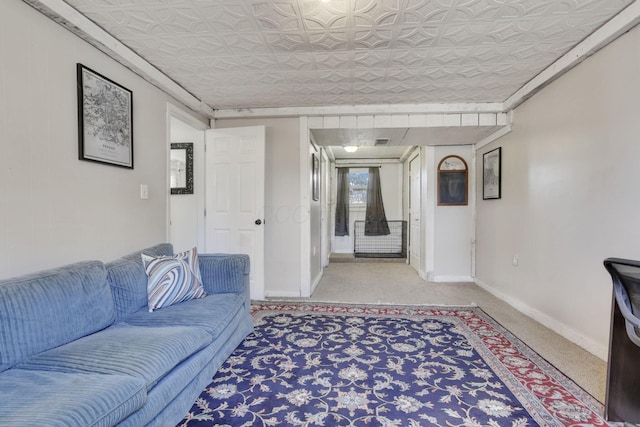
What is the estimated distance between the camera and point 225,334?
6.56 feet

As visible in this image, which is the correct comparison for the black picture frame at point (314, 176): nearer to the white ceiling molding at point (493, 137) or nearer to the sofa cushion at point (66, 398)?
the white ceiling molding at point (493, 137)

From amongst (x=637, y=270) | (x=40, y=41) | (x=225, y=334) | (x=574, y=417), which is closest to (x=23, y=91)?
(x=40, y=41)

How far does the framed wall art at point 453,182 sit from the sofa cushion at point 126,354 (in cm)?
394

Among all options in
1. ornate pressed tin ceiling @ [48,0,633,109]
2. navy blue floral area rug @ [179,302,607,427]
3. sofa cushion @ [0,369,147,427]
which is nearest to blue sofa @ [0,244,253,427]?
sofa cushion @ [0,369,147,427]

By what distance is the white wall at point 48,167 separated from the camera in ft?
5.09

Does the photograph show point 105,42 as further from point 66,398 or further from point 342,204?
point 342,204

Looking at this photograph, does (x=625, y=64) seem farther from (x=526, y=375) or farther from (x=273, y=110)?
(x=273, y=110)

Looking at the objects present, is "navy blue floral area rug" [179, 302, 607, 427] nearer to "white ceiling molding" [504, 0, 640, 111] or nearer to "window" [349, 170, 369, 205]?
"white ceiling molding" [504, 0, 640, 111]

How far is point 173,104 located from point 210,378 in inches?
97.9

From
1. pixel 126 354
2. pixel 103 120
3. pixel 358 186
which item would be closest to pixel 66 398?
pixel 126 354

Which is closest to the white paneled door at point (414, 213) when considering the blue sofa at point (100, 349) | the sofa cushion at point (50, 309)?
the blue sofa at point (100, 349)

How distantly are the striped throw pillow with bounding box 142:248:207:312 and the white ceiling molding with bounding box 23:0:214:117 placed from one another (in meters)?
1.45

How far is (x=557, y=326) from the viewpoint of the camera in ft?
8.50

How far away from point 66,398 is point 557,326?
10.7 feet
